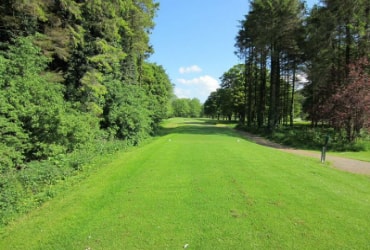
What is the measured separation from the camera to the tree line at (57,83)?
8.43 metres

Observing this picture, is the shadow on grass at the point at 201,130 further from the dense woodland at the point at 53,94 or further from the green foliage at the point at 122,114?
the dense woodland at the point at 53,94

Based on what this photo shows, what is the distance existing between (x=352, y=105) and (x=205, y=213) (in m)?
15.6

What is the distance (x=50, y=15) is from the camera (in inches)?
474

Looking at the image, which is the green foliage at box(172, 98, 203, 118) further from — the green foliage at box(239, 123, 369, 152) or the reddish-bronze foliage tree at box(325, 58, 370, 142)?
the reddish-bronze foliage tree at box(325, 58, 370, 142)

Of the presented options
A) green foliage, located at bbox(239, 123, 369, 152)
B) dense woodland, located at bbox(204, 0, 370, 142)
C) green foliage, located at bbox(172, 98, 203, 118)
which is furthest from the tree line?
green foliage, located at bbox(172, 98, 203, 118)

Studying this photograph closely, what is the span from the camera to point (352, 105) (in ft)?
53.8

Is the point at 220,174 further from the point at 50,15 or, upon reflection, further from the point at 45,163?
the point at 50,15

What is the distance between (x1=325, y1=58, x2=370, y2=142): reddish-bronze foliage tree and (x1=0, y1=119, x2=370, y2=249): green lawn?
998cm

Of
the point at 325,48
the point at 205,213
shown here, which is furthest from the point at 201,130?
the point at 205,213

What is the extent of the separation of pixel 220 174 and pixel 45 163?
5.98 meters

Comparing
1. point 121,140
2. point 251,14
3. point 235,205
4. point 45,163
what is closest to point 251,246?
point 235,205

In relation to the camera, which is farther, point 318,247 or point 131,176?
point 131,176

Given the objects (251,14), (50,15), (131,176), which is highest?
(251,14)

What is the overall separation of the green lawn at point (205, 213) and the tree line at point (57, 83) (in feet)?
8.95
